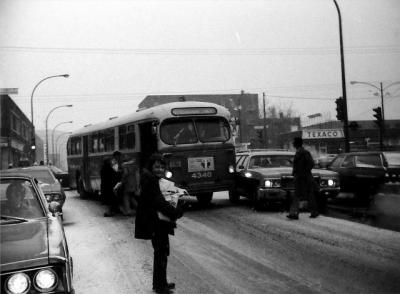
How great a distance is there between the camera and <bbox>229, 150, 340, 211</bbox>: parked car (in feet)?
40.0

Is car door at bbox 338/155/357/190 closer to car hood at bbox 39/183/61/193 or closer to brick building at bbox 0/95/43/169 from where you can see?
car hood at bbox 39/183/61/193

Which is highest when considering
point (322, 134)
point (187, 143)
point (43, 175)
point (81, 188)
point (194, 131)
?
point (322, 134)

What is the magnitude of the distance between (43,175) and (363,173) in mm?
8996

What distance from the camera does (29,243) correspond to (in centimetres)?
396

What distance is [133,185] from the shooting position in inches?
528

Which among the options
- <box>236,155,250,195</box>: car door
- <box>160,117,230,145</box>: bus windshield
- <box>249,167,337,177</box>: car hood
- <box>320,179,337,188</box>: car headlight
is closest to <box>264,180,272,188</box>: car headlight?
<box>249,167,337,177</box>: car hood

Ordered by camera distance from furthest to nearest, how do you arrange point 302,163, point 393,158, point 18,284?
point 393,158
point 302,163
point 18,284

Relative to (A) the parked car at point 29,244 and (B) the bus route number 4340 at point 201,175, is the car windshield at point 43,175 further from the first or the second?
(A) the parked car at point 29,244

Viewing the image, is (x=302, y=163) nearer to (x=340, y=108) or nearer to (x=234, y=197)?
(x=234, y=197)

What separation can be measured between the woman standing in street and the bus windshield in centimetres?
748

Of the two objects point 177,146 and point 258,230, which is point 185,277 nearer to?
point 258,230

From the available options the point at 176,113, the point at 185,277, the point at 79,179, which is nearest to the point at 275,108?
the point at 79,179

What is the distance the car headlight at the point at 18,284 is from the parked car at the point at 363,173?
1148cm

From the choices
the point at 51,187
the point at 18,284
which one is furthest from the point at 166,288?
the point at 51,187
